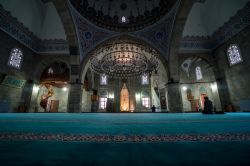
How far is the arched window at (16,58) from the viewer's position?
8.29 m

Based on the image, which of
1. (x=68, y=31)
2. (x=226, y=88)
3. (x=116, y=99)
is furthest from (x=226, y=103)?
(x=68, y=31)

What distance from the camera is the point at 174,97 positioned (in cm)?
871

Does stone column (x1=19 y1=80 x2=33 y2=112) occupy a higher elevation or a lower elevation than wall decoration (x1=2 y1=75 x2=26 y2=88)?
lower

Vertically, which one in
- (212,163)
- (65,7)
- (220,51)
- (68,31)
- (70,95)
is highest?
(65,7)

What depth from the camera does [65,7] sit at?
7.48 meters

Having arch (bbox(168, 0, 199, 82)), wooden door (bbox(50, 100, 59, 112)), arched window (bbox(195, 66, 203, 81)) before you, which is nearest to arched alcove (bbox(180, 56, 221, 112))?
arched window (bbox(195, 66, 203, 81))

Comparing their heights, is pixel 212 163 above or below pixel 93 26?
below

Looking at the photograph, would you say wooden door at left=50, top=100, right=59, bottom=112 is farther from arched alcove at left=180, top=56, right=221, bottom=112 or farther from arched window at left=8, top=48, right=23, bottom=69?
arched alcove at left=180, top=56, right=221, bottom=112

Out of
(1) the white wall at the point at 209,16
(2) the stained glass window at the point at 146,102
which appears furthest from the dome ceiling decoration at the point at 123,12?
(2) the stained glass window at the point at 146,102

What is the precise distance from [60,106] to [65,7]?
10307mm

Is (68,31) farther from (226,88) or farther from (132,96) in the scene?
(226,88)

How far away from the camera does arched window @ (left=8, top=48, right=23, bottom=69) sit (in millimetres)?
8289

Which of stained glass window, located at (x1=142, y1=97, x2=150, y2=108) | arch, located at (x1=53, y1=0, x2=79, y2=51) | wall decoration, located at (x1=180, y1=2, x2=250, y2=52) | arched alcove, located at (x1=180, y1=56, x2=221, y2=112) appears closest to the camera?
arch, located at (x1=53, y1=0, x2=79, y2=51)

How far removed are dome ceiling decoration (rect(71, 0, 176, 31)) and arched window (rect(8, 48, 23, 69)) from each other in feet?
17.8
